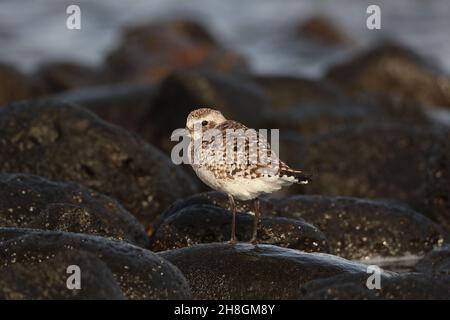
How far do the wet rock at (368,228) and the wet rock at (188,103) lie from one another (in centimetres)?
509

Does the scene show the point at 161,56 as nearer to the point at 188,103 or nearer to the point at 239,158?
the point at 188,103

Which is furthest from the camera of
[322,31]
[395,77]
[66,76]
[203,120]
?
[322,31]

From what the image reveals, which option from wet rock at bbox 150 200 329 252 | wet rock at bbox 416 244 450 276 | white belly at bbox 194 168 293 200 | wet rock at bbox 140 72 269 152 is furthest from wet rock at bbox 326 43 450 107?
white belly at bbox 194 168 293 200

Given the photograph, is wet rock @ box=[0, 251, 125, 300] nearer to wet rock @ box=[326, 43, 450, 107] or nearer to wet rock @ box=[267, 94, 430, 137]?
wet rock @ box=[267, 94, 430, 137]

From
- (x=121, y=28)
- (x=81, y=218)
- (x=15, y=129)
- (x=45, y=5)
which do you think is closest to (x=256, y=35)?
(x=121, y=28)

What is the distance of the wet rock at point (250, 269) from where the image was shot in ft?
21.7

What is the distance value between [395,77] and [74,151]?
11.1m

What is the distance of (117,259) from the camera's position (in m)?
6.23

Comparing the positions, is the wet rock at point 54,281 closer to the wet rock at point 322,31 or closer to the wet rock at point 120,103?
the wet rock at point 120,103

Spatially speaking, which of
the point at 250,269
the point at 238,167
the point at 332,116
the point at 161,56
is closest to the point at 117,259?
the point at 250,269

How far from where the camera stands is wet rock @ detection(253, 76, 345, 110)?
1714 centimetres

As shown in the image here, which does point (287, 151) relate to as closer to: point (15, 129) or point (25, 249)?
point (15, 129)
